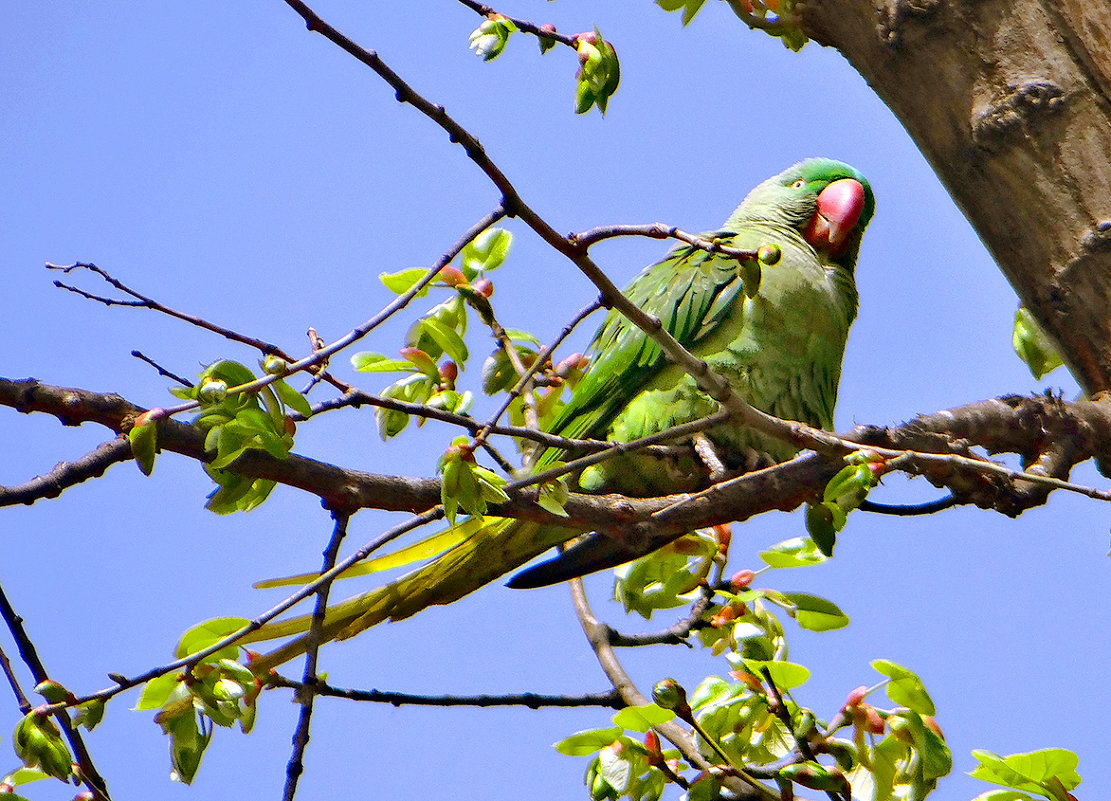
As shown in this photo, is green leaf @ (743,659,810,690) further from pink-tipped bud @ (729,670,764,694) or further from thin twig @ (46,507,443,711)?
thin twig @ (46,507,443,711)

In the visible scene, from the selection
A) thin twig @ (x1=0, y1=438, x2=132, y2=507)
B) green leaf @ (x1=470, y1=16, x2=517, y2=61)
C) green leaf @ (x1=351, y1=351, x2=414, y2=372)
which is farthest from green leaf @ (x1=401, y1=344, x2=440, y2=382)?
thin twig @ (x1=0, y1=438, x2=132, y2=507)

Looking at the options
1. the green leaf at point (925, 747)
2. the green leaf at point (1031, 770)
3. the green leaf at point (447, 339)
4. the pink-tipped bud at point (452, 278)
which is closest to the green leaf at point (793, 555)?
the green leaf at point (925, 747)

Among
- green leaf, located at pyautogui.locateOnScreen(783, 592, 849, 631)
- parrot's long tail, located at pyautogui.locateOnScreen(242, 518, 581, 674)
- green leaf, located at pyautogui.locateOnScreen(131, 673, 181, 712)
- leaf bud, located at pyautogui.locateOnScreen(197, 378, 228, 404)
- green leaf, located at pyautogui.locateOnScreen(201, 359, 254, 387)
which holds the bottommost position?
green leaf, located at pyautogui.locateOnScreen(783, 592, 849, 631)

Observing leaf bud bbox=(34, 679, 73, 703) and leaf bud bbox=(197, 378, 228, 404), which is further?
leaf bud bbox=(34, 679, 73, 703)

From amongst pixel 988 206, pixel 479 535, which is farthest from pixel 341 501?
pixel 988 206

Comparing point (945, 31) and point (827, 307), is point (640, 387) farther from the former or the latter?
point (945, 31)

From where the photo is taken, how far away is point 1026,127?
147 centimetres

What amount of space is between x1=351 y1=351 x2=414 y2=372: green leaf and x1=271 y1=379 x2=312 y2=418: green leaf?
2.95ft

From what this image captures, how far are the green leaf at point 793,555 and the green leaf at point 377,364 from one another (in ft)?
2.77

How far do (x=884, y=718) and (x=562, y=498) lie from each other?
62 centimetres

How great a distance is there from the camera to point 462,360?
2164 millimetres

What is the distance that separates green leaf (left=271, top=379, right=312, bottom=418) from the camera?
1227 mm

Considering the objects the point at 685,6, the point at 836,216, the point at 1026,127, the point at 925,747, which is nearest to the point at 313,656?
the point at 925,747

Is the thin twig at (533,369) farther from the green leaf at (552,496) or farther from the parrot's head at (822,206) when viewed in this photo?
the parrot's head at (822,206)
